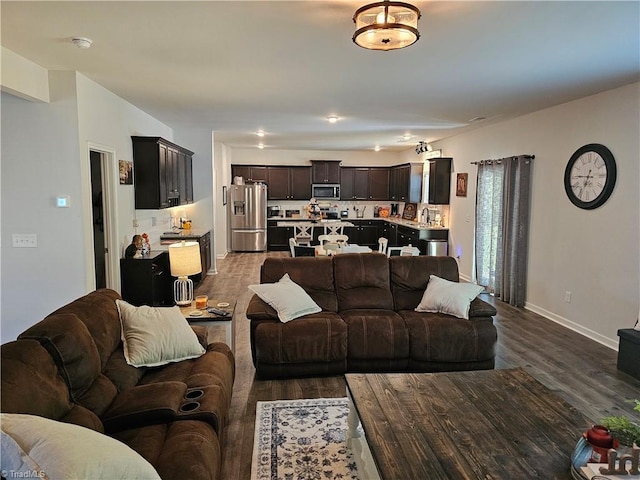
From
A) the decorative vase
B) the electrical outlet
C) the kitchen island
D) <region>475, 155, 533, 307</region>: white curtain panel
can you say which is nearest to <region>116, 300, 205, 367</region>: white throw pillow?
the electrical outlet

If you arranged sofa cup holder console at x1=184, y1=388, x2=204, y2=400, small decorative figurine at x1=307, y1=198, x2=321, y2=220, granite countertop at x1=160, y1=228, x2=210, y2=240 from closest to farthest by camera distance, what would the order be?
sofa cup holder console at x1=184, y1=388, x2=204, y2=400 < granite countertop at x1=160, y1=228, x2=210, y2=240 < small decorative figurine at x1=307, y1=198, x2=321, y2=220

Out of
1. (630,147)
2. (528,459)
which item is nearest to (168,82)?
(528,459)

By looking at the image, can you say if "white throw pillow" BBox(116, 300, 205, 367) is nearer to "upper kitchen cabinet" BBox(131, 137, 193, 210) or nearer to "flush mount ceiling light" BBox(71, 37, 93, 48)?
"flush mount ceiling light" BBox(71, 37, 93, 48)

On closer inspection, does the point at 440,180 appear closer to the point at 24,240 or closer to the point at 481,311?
the point at 481,311

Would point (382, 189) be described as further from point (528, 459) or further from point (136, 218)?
point (528, 459)

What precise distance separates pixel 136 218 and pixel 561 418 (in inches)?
204

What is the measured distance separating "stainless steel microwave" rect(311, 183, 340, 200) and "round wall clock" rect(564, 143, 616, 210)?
678 cm

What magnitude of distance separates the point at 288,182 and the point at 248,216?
152 cm

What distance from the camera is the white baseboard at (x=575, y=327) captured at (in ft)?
14.5

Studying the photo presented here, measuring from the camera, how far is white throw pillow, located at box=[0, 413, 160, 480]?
115 cm

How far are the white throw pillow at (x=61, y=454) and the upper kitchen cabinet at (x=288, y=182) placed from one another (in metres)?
9.93

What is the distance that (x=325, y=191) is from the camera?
11273mm

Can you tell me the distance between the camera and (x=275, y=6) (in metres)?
2.40

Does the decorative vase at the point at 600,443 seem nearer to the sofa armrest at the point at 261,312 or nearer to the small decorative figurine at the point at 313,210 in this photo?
the sofa armrest at the point at 261,312
